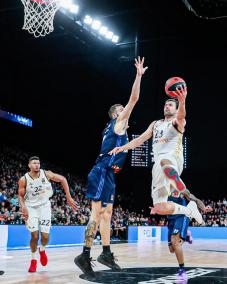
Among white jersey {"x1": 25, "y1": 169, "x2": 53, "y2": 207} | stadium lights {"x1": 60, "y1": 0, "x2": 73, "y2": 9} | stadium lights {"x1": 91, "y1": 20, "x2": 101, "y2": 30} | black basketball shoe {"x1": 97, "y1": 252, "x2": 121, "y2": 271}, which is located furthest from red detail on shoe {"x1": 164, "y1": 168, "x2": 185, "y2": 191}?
stadium lights {"x1": 91, "y1": 20, "x2": 101, "y2": 30}

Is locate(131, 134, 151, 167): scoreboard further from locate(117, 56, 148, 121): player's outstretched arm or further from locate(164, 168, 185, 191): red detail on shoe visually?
locate(164, 168, 185, 191): red detail on shoe

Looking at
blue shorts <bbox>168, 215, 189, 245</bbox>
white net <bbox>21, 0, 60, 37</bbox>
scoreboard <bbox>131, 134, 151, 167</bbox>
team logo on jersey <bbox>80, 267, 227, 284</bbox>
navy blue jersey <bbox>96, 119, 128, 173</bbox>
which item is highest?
white net <bbox>21, 0, 60, 37</bbox>

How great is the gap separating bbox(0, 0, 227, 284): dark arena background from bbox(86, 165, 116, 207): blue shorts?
9.00 meters

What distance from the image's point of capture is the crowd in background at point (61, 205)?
14880 mm

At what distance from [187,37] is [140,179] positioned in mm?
10245

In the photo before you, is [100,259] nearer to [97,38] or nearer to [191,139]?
[97,38]

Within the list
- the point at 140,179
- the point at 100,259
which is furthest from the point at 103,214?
the point at 140,179

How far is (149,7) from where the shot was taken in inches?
662

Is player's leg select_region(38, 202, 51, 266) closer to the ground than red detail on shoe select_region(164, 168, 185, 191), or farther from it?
closer to the ground

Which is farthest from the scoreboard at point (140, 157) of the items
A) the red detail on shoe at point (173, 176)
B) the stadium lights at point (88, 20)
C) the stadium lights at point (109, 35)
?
the red detail on shoe at point (173, 176)

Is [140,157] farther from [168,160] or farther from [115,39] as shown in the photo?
[168,160]

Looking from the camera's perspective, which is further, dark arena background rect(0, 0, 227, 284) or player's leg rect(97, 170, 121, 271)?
dark arena background rect(0, 0, 227, 284)

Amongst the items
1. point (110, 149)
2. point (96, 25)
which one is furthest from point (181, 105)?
point (96, 25)

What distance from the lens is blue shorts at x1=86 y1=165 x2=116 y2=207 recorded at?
5.34 meters
